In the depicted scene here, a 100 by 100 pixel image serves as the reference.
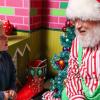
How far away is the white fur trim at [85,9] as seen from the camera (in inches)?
65.2

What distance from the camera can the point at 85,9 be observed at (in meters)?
1.68

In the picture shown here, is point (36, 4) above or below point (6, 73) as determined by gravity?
above

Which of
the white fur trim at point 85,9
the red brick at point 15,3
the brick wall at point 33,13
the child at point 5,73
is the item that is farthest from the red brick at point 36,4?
the white fur trim at point 85,9

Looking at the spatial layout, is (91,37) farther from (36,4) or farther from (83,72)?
(36,4)

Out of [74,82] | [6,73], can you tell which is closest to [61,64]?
[74,82]

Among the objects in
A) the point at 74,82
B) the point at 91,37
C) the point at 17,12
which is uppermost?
the point at 17,12

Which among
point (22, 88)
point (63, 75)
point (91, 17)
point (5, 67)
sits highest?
point (91, 17)

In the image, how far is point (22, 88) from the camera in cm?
269

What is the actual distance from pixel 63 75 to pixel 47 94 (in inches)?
11.7

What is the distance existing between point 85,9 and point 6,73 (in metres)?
0.62

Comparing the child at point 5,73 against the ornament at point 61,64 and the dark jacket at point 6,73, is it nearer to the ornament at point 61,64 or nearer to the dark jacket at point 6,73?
the dark jacket at point 6,73

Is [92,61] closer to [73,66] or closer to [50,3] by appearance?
[73,66]

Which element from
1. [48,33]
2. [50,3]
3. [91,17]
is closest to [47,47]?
[48,33]

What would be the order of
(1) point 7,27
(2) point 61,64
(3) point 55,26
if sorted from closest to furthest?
(2) point 61,64 < (1) point 7,27 < (3) point 55,26
